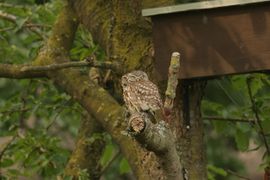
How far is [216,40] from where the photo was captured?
2852 mm

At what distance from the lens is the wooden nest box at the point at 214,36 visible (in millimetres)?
2820

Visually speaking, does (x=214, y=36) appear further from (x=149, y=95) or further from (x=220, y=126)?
(x=220, y=126)

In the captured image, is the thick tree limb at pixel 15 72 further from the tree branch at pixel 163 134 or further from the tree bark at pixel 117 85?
the tree branch at pixel 163 134

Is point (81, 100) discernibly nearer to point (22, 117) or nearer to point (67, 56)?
point (67, 56)

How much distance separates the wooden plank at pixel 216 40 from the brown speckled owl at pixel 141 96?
1.10 ft

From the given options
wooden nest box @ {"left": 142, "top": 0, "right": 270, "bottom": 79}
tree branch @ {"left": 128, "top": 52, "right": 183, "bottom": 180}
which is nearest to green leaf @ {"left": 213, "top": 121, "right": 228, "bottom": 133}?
wooden nest box @ {"left": 142, "top": 0, "right": 270, "bottom": 79}

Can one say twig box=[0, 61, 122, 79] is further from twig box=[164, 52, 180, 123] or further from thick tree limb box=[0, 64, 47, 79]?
twig box=[164, 52, 180, 123]

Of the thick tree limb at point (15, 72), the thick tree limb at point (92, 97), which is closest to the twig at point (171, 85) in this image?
the thick tree limb at point (92, 97)

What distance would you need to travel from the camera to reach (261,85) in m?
3.55

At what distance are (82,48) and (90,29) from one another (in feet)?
2.59

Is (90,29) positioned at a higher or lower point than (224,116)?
higher

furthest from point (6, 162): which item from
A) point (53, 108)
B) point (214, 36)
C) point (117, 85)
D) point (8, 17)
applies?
point (214, 36)

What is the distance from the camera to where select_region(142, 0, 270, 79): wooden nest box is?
2820 mm

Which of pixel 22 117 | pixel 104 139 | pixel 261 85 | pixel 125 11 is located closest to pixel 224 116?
pixel 261 85
